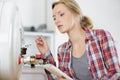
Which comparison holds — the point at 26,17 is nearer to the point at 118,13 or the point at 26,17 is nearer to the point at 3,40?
the point at 118,13

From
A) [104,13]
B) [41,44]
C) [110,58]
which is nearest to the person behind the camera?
[110,58]

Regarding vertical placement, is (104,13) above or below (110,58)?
above

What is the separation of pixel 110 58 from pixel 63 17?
40 centimetres

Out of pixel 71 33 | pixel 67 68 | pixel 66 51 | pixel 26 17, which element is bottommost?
pixel 67 68

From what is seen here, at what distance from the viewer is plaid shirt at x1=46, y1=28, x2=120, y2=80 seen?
1.43 metres

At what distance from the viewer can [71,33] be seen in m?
1.62

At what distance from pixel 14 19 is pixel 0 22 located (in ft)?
0.18

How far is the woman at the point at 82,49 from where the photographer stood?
1.46 meters

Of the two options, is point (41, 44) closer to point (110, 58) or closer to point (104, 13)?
point (110, 58)

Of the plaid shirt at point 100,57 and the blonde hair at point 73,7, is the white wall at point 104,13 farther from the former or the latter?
the plaid shirt at point 100,57

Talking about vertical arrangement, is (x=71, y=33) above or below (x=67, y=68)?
above

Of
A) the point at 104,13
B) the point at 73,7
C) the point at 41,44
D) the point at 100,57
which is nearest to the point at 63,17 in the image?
the point at 73,7

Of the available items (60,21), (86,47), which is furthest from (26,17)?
(86,47)

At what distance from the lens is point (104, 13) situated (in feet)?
7.43
